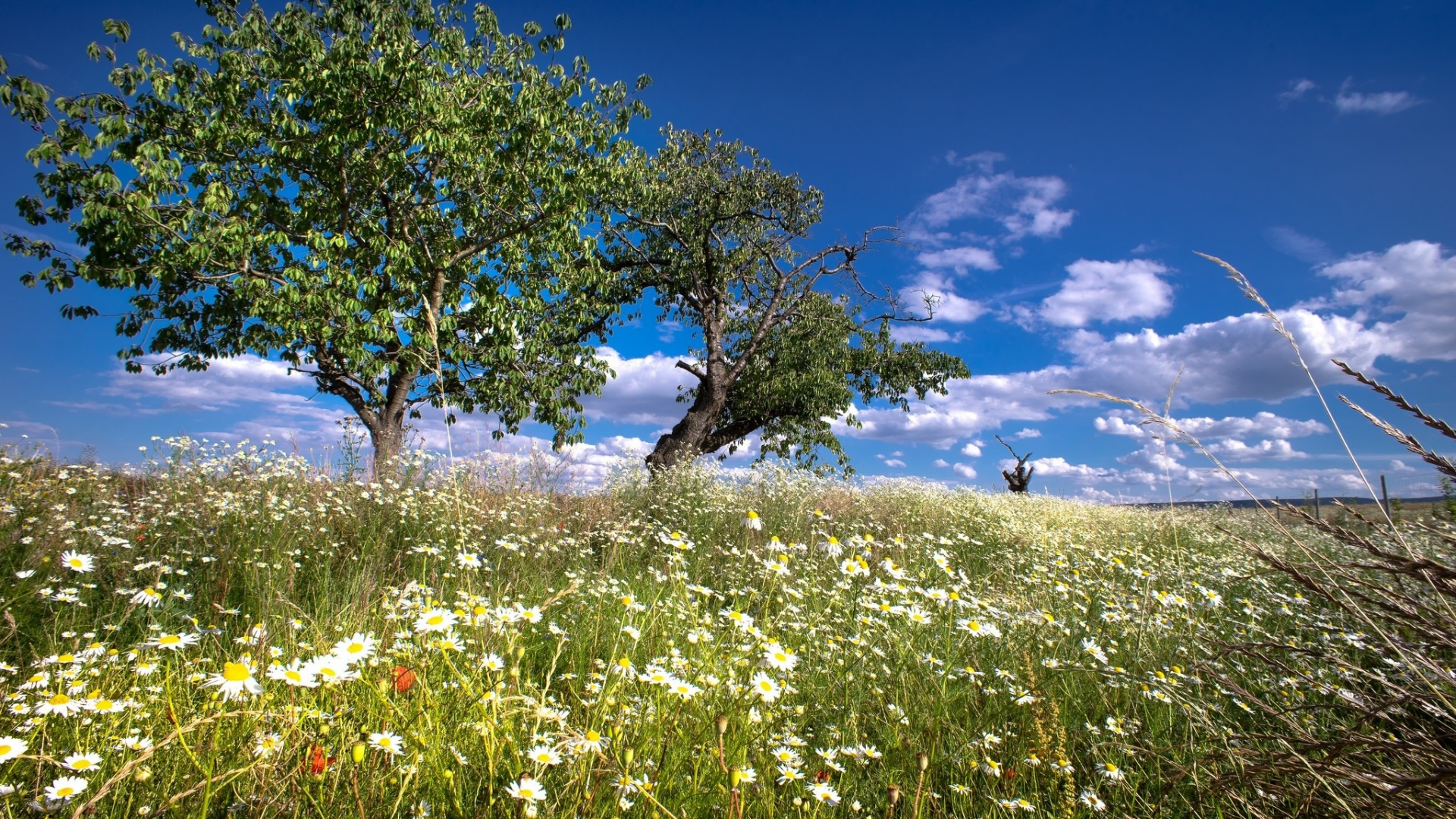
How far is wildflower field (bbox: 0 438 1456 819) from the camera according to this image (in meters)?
1.80

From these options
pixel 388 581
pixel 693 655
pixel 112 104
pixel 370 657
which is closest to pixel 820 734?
pixel 693 655

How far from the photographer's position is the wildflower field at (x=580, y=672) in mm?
1797

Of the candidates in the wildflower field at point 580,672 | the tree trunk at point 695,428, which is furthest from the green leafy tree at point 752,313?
the wildflower field at point 580,672

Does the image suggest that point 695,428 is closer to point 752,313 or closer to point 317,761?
point 752,313

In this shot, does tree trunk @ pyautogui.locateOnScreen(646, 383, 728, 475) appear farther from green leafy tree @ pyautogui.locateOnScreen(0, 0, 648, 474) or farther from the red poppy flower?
the red poppy flower

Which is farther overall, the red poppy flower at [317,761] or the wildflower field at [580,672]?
the wildflower field at [580,672]

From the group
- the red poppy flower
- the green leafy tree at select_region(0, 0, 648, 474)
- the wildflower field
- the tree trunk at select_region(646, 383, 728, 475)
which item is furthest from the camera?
the tree trunk at select_region(646, 383, 728, 475)

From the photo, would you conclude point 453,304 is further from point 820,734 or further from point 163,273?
point 820,734

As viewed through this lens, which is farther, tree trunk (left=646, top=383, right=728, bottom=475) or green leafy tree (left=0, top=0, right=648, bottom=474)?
tree trunk (left=646, top=383, right=728, bottom=475)

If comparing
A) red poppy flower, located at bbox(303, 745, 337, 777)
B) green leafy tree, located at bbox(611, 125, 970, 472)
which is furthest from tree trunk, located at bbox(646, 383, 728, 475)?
red poppy flower, located at bbox(303, 745, 337, 777)

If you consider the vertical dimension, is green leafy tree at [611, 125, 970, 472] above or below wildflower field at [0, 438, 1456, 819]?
above

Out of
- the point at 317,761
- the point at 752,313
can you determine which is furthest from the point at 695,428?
the point at 317,761

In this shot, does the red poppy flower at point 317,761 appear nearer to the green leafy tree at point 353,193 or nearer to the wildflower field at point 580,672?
the wildflower field at point 580,672

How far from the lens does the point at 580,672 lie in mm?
3131
